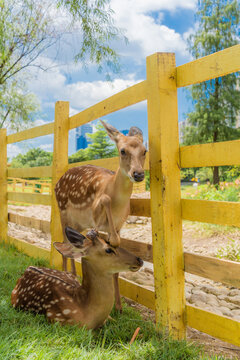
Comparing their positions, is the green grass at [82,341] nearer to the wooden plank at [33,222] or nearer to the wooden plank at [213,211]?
the wooden plank at [213,211]

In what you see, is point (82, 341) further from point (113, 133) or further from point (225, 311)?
point (225, 311)

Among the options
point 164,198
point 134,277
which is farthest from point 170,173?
point 134,277

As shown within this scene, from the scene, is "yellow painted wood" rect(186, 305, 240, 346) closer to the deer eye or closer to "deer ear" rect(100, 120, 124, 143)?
the deer eye

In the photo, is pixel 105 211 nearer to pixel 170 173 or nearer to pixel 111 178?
pixel 111 178

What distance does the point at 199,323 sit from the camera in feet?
9.06

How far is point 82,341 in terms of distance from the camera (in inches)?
92.6

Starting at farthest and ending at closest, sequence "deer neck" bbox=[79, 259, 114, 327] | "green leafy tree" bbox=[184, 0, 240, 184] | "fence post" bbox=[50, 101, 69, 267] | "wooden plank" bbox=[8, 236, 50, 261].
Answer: "green leafy tree" bbox=[184, 0, 240, 184] → "wooden plank" bbox=[8, 236, 50, 261] → "fence post" bbox=[50, 101, 69, 267] → "deer neck" bbox=[79, 259, 114, 327]

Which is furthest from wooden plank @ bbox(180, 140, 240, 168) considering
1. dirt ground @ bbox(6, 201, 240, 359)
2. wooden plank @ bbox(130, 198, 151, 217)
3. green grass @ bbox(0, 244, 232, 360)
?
dirt ground @ bbox(6, 201, 240, 359)

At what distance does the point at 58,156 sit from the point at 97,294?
2340 mm

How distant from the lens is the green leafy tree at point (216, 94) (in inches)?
797

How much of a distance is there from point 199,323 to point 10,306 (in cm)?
156

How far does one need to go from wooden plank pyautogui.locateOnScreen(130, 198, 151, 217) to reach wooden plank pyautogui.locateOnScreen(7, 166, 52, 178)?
1.91 meters

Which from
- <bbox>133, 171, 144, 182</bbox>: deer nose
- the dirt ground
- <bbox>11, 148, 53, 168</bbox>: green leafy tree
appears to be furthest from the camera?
<bbox>11, 148, 53, 168</bbox>: green leafy tree

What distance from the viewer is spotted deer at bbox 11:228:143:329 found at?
2.63 metres
